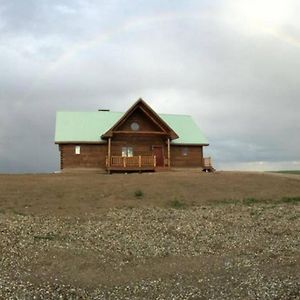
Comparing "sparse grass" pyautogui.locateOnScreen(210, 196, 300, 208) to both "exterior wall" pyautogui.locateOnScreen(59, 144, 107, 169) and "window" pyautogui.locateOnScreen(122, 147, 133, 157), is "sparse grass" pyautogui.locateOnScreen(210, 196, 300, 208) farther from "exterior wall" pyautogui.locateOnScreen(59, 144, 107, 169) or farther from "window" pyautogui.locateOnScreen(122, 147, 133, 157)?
"exterior wall" pyautogui.locateOnScreen(59, 144, 107, 169)

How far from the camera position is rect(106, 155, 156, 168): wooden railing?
5197cm

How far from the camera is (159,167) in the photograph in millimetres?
Answer: 53844

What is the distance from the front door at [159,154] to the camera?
55.3 meters

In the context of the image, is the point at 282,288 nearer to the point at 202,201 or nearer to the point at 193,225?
the point at 193,225

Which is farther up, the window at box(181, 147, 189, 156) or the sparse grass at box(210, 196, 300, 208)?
the window at box(181, 147, 189, 156)

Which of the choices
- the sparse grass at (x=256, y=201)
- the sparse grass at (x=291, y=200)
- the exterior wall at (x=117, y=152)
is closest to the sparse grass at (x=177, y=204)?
the sparse grass at (x=256, y=201)

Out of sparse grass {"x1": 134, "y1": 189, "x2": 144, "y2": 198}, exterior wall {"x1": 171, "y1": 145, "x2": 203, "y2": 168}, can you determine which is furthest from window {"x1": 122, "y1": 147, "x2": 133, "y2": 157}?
sparse grass {"x1": 134, "y1": 189, "x2": 144, "y2": 198}

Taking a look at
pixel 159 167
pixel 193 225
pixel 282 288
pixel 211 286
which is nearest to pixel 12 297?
pixel 211 286

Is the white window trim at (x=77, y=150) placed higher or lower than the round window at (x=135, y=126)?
lower

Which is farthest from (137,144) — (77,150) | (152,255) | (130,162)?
(152,255)

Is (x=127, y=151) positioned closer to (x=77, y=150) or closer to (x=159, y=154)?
(x=159, y=154)

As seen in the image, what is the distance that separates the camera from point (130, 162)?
5234cm

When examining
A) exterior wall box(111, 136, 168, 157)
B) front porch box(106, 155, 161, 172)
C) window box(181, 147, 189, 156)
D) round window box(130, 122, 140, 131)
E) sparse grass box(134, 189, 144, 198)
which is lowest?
sparse grass box(134, 189, 144, 198)

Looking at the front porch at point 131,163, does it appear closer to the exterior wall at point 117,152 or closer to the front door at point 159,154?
the exterior wall at point 117,152
